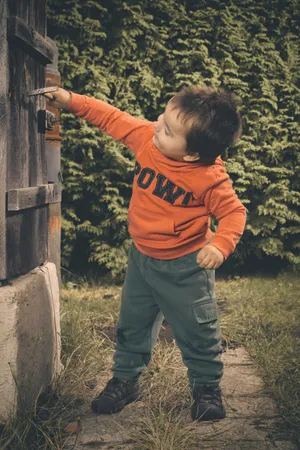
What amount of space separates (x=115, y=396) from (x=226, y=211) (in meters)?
0.97

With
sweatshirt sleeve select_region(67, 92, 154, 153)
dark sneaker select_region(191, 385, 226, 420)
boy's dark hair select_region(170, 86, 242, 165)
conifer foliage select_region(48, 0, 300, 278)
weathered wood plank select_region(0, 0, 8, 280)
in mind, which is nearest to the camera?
weathered wood plank select_region(0, 0, 8, 280)

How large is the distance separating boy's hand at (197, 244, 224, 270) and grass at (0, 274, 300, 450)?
626mm

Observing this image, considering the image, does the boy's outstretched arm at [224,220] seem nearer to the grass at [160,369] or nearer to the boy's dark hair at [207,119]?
the boy's dark hair at [207,119]

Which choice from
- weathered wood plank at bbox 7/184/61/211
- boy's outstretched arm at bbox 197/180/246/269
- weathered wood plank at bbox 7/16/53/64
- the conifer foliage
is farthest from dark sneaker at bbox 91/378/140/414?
the conifer foliage

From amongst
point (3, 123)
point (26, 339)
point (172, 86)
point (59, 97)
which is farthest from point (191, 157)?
point (172, 86)

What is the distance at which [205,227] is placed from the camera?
7.59ft

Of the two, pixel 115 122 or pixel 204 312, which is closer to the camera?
pixel 204 312

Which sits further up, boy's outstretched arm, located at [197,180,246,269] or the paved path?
boy's outstretched arm, located at [197,180,246,269]

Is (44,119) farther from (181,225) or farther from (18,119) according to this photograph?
(181,225)

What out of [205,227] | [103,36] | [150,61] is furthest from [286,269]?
[205,227]

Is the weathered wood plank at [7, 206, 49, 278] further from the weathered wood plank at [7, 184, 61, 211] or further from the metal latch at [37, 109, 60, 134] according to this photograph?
the metal latch at [37, 109, 60, 134]

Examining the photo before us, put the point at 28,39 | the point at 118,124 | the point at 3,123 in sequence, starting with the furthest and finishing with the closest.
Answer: the point at 118,124
the point at 28,39
the point at 3,123

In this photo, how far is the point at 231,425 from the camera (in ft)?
7.22

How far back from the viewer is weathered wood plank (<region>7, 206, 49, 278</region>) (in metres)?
2.04
